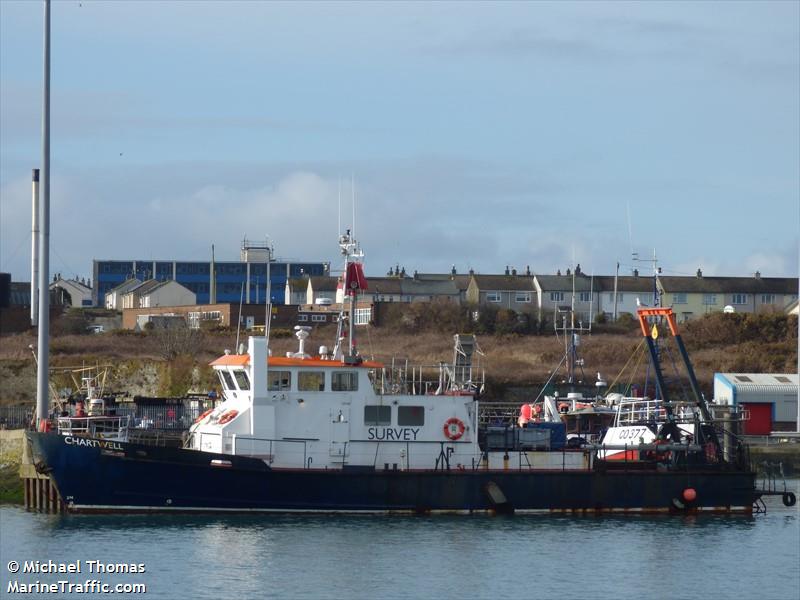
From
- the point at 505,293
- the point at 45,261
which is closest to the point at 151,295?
the point at 505,293

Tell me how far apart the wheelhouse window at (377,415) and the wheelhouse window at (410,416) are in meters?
0.22

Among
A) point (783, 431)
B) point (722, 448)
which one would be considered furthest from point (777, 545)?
point (783, 431)

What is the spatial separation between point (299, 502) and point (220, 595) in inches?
269

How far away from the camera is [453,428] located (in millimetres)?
30906

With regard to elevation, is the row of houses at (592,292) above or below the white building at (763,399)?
above

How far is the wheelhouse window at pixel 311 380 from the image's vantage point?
1195 inches

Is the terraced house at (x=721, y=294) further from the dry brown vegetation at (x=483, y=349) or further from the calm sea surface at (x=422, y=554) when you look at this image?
the calm sea surface at (x=422, y=554)

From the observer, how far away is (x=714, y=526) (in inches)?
1224

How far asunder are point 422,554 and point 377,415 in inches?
169

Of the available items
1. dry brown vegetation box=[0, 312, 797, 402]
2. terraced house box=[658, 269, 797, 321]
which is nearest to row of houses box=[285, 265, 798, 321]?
terraced house box=[658, 269, 797, 321]

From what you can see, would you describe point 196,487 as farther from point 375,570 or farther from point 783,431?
point 783,431

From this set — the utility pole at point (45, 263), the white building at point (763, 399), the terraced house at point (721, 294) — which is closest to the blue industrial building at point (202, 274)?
the terraced house at point (721, 294)

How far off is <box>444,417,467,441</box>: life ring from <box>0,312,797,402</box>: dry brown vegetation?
60.2 ft

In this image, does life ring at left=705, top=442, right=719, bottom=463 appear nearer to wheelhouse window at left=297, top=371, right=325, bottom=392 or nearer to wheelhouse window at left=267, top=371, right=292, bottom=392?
wheelhouse window at left=297, top=371, right=325, bottom=392
